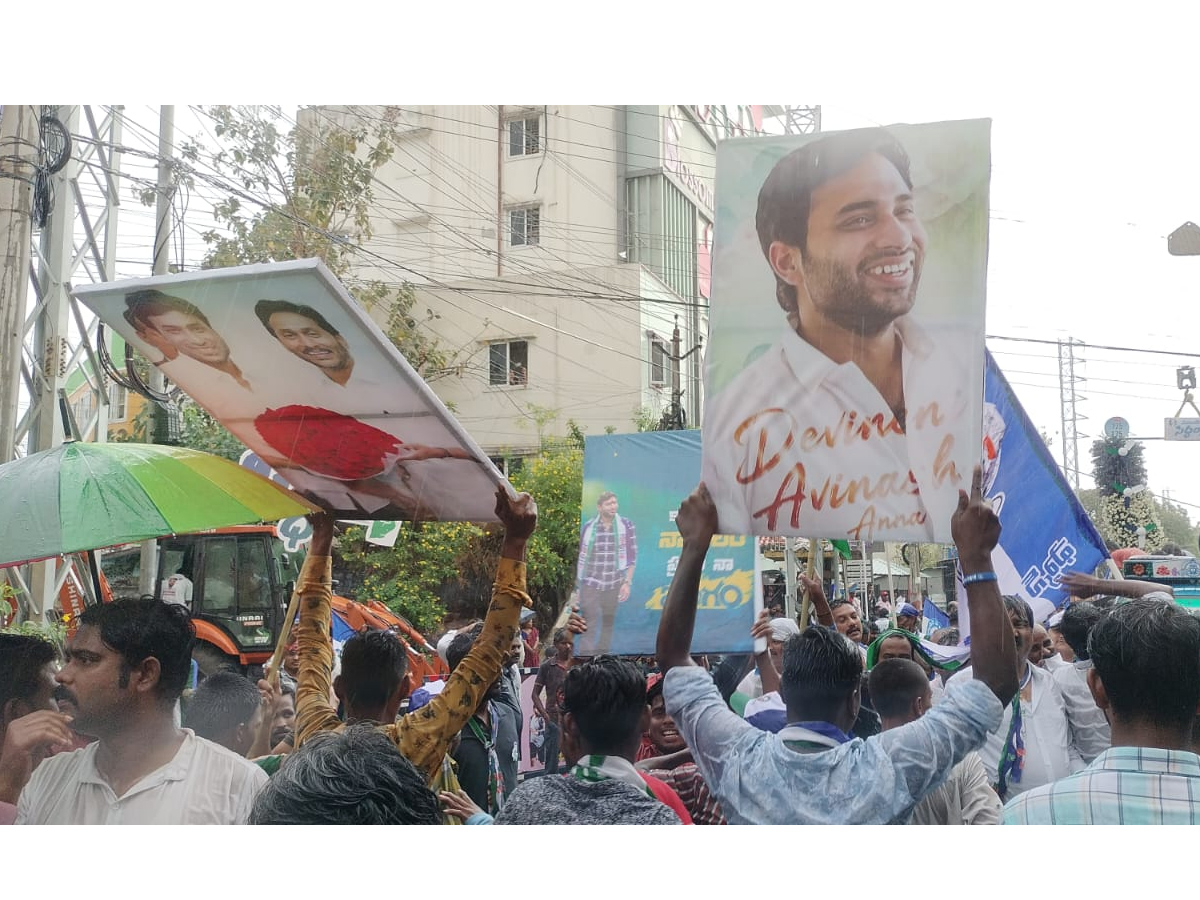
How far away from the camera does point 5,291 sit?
5688 millimetres

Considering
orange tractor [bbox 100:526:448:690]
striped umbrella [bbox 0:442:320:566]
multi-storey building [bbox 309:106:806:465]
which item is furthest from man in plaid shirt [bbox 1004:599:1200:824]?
orange tractor [bbox 100:526:448:690]

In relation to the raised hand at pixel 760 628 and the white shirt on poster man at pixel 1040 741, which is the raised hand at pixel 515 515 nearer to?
the white shirt on poster man at pixel 1040 741

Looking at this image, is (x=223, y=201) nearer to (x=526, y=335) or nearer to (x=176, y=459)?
(x=526, y=335)

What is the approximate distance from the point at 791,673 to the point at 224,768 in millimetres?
1426

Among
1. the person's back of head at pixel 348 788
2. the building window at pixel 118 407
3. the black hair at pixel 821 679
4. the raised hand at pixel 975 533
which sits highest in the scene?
the building window at pixel 118 407

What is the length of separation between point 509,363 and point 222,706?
2.82 metres

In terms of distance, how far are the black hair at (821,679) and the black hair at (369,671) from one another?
3.95 feet

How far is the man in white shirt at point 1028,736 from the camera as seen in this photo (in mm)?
3766

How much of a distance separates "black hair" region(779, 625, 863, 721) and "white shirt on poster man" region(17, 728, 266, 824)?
1.35 meters

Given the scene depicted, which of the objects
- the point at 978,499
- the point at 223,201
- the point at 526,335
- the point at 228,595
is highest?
the point at 223,201

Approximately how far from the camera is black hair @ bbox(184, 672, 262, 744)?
3633 mm

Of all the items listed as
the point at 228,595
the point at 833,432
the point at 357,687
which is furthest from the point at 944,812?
the point at 228,595

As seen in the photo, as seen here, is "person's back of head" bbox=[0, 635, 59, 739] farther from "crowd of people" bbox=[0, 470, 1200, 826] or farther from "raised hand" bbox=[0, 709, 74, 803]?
"raised hand" bbox=[0, 709, 74, 803]

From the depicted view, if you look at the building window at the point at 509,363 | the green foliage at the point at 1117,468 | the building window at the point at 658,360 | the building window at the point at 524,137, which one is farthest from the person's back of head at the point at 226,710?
the green foliage at the point at 1117,468
